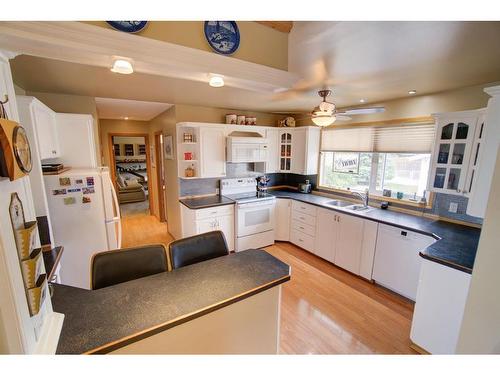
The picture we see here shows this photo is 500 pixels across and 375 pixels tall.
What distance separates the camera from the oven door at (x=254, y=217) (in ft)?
11.2

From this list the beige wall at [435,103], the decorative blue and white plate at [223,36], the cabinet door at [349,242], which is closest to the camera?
the decorative blue and white plate at [223,36]

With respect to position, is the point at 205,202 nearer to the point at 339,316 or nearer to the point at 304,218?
the point at 304,218

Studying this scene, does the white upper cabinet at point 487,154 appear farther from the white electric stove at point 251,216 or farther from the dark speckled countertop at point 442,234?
the white electric stove at point 251,216

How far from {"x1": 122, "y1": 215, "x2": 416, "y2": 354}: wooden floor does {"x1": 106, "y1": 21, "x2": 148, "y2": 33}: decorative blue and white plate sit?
238 centimetres

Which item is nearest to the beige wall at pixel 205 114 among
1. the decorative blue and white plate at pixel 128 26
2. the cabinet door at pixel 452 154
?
the decorative blue and white plate at pixel 128 26

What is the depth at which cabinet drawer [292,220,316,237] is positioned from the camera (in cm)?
336

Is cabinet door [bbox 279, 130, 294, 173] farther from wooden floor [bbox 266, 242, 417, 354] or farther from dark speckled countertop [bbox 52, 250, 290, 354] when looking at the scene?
dark speckled countertop [bbox 52, 250, 290, 354]

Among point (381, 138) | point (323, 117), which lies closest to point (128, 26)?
point (323, 117)

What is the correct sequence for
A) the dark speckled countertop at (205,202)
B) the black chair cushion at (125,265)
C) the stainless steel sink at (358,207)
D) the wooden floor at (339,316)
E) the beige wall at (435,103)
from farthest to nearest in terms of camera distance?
the dark speckled countertop at (205,202) → the stainless steel sink at (358,207) → the beige wall at (435,103) → the wooden floor at (339,316) → the black chair cushion at (125,265)

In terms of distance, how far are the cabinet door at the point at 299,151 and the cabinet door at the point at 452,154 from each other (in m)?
1.84

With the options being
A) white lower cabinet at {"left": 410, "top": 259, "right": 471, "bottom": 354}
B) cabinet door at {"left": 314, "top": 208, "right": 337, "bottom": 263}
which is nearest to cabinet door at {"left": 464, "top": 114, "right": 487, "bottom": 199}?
white lower cabinet at {"left": 410, "top": 259, "right": 471, "bottom": 354}

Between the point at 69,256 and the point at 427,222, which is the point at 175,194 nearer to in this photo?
the point at 69,256
